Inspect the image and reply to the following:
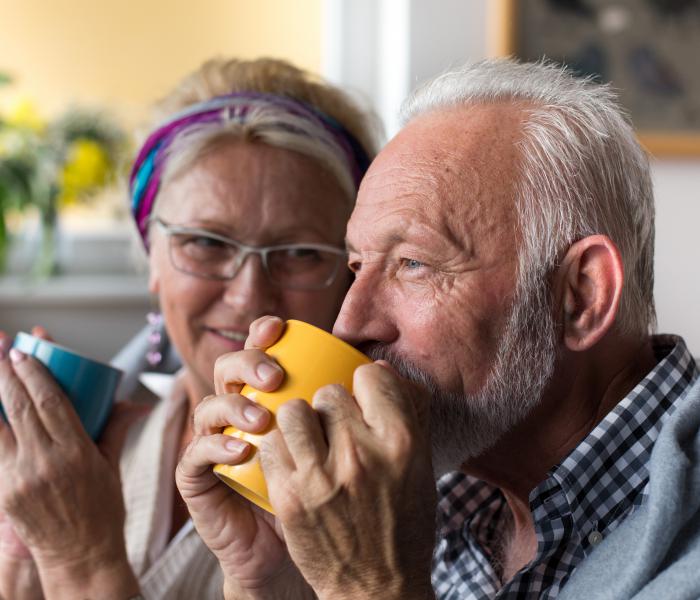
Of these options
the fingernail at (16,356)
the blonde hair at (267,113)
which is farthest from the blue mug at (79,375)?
the blonde hair at (267,113)

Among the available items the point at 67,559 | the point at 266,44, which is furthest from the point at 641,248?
the point at 266,44

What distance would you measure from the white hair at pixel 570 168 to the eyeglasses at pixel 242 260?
0.42m

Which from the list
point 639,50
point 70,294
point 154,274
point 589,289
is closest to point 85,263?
point 70,294

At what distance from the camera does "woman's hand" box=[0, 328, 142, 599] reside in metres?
1.21

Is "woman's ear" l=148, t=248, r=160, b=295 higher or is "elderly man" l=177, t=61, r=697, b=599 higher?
"elderly man" l=177, t=61, r=697, b=599

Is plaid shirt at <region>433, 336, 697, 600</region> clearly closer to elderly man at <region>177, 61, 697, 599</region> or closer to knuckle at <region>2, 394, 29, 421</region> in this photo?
elderly man at <region>177, 61, 697, 599</region>

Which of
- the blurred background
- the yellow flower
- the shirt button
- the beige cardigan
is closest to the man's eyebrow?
the shirt button

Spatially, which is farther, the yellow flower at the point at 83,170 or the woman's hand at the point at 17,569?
the yellow flower at the point at 83,170

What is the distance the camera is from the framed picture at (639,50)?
86.1 inches

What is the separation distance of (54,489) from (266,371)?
1.61ft

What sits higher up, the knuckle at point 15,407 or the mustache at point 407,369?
the mustache at point 407,369

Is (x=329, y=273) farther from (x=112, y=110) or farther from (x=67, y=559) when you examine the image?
(x=112, y=110)

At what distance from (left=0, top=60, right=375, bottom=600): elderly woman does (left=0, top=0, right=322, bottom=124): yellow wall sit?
0.89 metres

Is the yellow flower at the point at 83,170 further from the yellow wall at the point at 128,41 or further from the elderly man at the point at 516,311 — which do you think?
the elderly man at the point at 516,311
